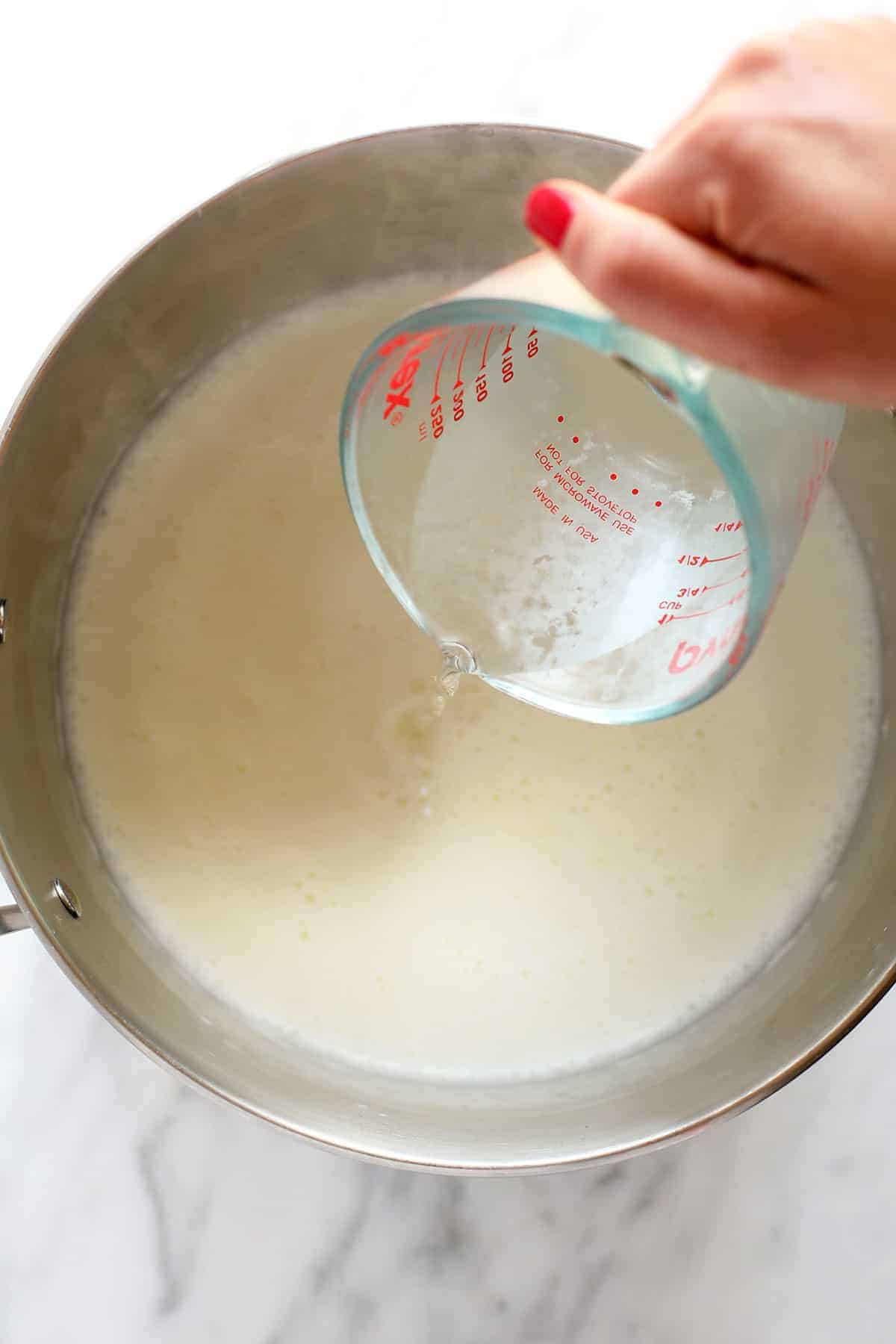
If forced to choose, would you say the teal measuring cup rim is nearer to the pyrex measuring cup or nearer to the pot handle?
the pyrex measuring cup

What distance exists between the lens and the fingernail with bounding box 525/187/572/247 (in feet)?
1.76

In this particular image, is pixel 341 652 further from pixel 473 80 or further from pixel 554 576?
pixel 473 80

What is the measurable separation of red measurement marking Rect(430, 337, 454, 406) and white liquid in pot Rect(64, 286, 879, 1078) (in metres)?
0.26

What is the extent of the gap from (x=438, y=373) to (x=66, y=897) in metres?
0.52

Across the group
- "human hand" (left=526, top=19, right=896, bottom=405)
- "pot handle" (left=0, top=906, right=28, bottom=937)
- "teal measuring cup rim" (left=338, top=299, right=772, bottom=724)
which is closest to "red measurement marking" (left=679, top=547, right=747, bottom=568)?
"teal measuring cup rim" (left=338, top=299, right=772, bottom=724)

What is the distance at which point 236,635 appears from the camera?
1.16m

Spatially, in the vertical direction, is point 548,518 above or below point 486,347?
below

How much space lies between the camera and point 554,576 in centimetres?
97

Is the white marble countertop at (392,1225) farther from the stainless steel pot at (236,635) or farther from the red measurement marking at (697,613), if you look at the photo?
the red measurement marking at (697,613)

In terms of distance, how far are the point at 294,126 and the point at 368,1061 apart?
882 mm

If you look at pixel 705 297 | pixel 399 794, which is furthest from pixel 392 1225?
pixel 705 297

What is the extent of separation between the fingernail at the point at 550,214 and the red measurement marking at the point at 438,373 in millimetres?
321

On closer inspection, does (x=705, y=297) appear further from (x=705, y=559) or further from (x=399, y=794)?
(x=399, y=794)

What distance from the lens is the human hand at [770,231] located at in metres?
0.51
